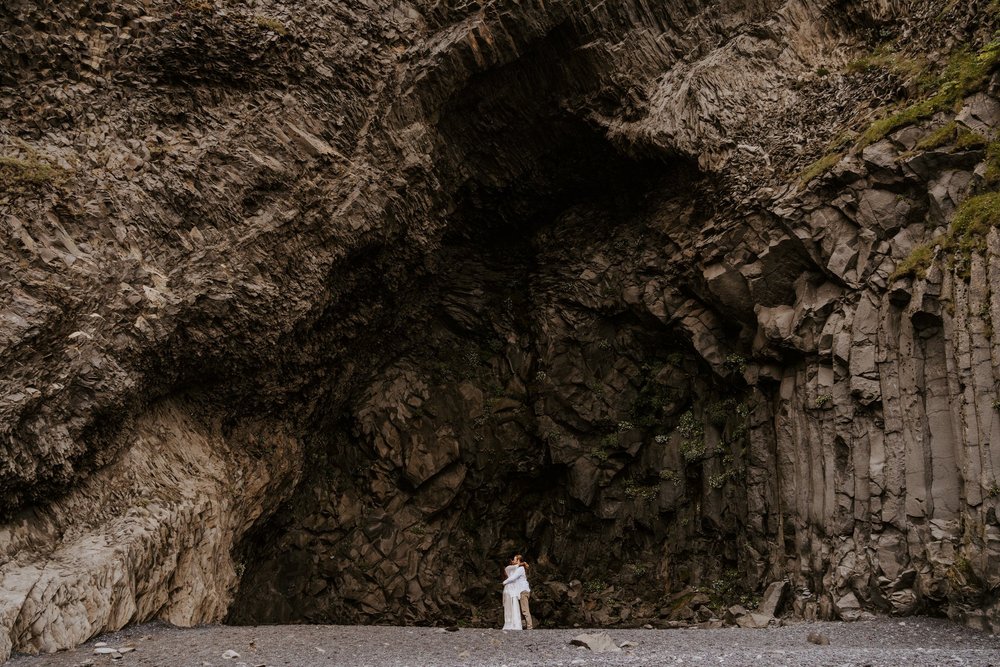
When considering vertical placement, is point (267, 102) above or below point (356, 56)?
below

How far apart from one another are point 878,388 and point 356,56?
45.6 feet

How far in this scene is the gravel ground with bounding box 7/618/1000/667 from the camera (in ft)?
33.2

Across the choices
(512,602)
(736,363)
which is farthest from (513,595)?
(736,363)

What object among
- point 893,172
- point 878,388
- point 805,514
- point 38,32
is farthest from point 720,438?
point 38,32

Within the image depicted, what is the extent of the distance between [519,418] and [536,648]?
1241 cm

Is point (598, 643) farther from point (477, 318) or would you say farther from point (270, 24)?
point (270, 24)

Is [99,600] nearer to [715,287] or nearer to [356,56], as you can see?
[356,56]

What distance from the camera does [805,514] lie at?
16.6m

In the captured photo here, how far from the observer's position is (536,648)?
37.7 ft

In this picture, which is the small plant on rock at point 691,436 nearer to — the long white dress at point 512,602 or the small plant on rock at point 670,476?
the small plant on rock at point 670,476

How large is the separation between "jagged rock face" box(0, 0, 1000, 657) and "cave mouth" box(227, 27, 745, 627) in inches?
3.6

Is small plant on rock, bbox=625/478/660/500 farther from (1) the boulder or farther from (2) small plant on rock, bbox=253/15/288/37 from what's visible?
(2) small plant on rock, bbox=253/15/288/37

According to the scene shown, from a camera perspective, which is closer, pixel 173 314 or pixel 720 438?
pixel 173 314

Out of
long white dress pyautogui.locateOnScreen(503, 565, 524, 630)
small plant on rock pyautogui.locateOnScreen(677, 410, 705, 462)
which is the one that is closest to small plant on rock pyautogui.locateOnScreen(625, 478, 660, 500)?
small plant on rock pyautogui.locateOnScreen(677, 410, 705, 462)
